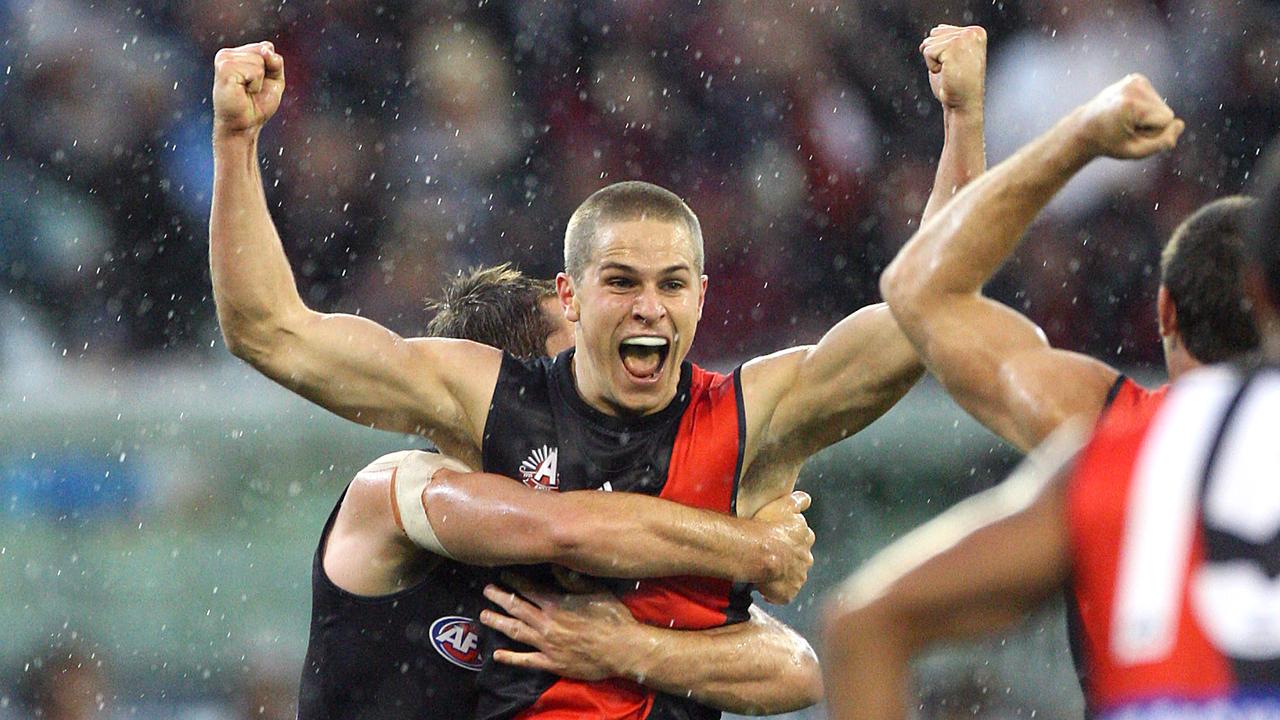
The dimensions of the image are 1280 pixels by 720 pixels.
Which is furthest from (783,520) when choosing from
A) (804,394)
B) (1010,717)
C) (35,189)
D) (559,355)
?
(35,189)

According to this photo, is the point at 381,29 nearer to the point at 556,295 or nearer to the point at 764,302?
the point at 764,302

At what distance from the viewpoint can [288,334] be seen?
3.97 m

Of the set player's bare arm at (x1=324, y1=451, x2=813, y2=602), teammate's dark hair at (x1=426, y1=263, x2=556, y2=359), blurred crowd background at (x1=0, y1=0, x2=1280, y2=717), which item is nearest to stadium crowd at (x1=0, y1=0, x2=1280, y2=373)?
blurred crowd background at (x1=0, y1=0, x2=1280, y2=717)

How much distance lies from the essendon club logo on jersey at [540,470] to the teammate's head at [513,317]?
656mm

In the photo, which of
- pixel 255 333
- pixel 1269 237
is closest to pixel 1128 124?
pixel 1269 237

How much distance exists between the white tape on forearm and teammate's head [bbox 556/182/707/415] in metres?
0.40

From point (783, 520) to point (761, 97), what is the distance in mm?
4853

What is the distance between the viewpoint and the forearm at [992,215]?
A: 98.7 inches

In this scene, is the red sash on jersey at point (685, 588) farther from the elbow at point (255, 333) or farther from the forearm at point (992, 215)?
the forearm at point (992, 215)

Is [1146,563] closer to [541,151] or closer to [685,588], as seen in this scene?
[685,588]

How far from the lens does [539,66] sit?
8.91 metres

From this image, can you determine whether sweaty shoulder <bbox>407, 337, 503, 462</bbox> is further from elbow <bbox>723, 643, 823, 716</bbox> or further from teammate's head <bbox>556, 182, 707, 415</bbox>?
elbow <bbox>723, 643, 823, 716</bbox>

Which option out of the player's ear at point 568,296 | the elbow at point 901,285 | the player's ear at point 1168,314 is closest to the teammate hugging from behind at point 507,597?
the player's ear at point 568,296

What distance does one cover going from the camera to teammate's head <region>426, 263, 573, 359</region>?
4711 mm
